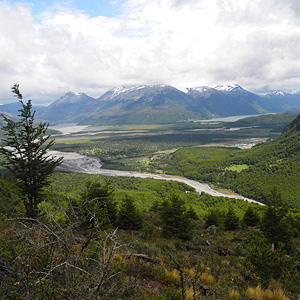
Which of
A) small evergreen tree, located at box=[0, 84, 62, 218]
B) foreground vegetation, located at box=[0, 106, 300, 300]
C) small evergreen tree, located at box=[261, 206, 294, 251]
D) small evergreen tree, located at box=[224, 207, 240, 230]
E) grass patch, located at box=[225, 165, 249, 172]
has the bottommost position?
grass patch, located at box=[225, 165, 249, 172]

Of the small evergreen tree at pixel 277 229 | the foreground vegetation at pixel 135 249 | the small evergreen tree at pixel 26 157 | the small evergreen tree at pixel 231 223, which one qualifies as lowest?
the small evergreen tree at pixel 231 223

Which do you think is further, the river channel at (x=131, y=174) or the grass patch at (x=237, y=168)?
the grass patch at (x=237, y=168)

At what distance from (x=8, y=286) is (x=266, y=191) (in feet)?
286

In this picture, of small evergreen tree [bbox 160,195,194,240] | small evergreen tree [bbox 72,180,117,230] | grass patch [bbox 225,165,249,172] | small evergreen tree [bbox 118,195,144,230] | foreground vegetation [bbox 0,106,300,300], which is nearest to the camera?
foreground vegetation [bbox 0,106,300,300]

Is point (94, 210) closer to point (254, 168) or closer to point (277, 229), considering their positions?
point (277, 229)

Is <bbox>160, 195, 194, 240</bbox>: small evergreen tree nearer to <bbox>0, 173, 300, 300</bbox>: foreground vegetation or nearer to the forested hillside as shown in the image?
<bbox>0, 173, 300, 300</bbox>: foreground vegetation

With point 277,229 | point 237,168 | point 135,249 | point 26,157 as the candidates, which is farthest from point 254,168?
point 26,157

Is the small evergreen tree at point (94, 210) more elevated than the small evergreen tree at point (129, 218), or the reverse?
the small evergreen tree at point (94, 210)

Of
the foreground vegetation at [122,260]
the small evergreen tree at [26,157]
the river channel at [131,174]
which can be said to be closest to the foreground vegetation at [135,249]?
the foreground vegetation at [122,260]

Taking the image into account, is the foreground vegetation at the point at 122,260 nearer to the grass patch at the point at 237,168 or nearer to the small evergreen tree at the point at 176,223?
the small evergreen tree at the point at 176,223

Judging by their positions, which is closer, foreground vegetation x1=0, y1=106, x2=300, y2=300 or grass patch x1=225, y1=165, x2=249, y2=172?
foreground vegetation x1=0, y1=106, x2=300, y2=300

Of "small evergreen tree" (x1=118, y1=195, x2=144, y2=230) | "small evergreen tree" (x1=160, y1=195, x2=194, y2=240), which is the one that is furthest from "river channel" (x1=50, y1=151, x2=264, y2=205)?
"small evergreen tree" (x1=118, y1=195, x2=144, y2=230)

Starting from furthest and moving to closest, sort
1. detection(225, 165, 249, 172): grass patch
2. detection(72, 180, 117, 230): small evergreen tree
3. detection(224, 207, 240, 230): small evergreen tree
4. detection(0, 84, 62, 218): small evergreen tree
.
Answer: detection(225, 165, 249, 172): grass patch, detection(224, 207, 240, 230): small evergreen tree, detection(0, 84, 62, 218): small evergreen tree, detection(72, 180, 117, 230): small evergreen tree

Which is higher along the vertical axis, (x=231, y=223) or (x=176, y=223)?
(x=176, y=223)
